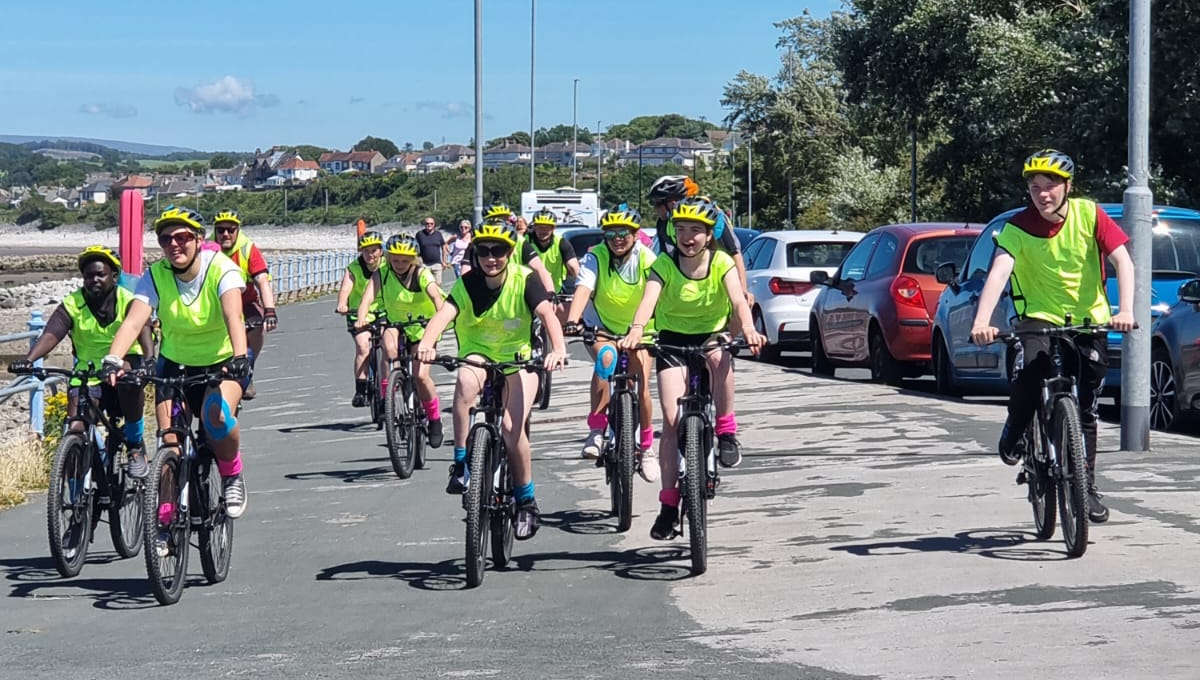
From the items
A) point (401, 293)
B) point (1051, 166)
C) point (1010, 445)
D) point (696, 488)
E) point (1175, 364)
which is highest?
point (1051, 166)

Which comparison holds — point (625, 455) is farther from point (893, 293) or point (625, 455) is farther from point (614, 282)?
point (893, 293)

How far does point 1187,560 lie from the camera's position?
8453 mm

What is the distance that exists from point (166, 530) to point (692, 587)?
2.38m

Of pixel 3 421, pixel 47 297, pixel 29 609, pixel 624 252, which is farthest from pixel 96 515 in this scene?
pixel 47 297

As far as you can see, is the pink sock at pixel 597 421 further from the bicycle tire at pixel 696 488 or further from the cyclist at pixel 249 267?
the cyclist at pixel 249 267

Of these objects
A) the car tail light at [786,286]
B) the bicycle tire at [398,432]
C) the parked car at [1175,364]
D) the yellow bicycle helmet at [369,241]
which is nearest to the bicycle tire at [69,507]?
the bicycle tire at [398,432]

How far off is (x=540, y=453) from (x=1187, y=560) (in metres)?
6.76

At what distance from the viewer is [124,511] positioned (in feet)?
34.1

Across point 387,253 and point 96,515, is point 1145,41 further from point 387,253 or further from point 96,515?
point 96,515

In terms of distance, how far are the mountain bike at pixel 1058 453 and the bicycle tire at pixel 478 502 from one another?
7.91 feet

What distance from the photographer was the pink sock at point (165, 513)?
868 cm

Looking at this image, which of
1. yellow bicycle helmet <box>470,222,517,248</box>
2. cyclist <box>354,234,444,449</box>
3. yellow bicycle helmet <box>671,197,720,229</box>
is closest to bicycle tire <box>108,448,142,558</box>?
yellow bicycle helmet <box>470,222,517,248</box>

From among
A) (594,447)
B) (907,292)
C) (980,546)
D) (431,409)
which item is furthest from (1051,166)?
(907,292)

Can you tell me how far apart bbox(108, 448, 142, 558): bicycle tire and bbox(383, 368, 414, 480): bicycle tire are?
2978 millimetres
